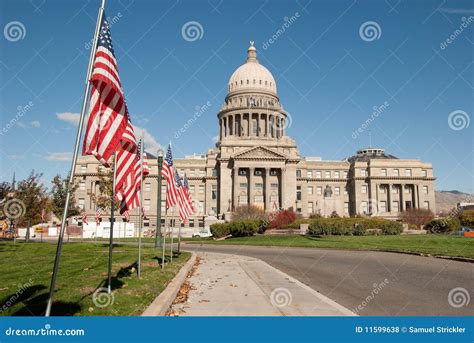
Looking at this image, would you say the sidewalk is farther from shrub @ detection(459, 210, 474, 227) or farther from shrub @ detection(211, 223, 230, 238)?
shrub @ detection(459, 210, 474, 227)

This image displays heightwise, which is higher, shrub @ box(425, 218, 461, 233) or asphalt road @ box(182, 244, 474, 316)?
shrub @ box(425, 218, 461, 233)

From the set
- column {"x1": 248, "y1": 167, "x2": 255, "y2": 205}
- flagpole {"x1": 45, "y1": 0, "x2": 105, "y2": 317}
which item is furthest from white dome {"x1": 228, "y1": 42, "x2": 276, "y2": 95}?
flagpole {"x1": 45, "y1": 0, "x2": 105, "y2": 317}

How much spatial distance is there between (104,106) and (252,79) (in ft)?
340

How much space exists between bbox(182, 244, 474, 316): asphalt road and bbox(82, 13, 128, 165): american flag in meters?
6.30

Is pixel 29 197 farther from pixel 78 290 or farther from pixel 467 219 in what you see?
pixel 467 219

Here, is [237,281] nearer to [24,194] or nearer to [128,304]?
[128,304]

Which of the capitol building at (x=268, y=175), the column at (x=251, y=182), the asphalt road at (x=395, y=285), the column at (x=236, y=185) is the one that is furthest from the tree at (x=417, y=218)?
the asphalt road at (x=395, y=285)

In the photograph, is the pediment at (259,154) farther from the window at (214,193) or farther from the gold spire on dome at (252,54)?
the gold spire on dome at (252,54)

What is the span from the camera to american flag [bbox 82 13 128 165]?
24.4ft

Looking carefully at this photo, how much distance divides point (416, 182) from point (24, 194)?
282ft

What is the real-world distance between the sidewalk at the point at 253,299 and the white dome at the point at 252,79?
9585cm

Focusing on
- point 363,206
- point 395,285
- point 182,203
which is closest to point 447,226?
point 182,203

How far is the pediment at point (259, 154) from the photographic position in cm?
8444

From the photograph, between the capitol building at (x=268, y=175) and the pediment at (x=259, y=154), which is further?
the capitol building at (x=268, y=175)
